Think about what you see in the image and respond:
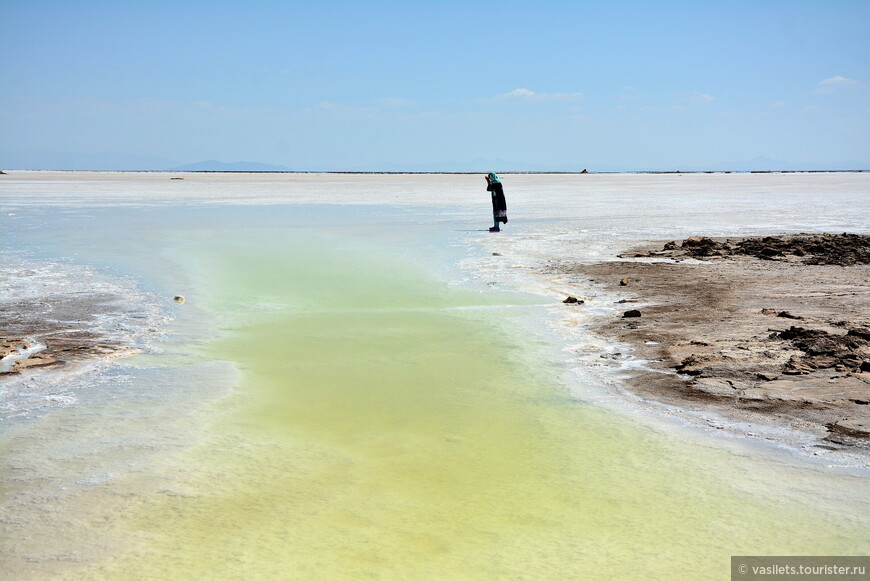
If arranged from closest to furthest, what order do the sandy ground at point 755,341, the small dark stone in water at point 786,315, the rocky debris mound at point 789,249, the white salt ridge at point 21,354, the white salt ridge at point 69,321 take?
the sandy ground at point 755,341
the white salt ridge at point 69,321
the white salt ridge at point 21,354
the small dark stone in water at point 786,315
the rocky debris mound at point 789,249

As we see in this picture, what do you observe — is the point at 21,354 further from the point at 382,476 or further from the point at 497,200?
the point at 497,200

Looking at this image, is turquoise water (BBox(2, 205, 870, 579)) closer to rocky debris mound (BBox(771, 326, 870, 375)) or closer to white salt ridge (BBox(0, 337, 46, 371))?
white salt ridge (BBox(0, 337, 46, 371))

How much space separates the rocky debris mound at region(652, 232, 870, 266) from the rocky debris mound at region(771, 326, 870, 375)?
21.1 feet

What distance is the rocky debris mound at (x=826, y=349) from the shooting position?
21.1 feet

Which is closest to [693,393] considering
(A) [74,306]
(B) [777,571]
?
(B) [777,571]

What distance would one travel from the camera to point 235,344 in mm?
7770

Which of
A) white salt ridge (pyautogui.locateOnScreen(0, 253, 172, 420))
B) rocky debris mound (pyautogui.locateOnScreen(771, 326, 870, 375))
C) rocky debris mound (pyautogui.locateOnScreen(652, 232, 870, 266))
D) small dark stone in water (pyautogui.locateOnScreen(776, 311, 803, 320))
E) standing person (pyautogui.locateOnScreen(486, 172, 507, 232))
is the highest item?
standing person (pyautogui.locateOnScreen(486, 172, 507, 232))

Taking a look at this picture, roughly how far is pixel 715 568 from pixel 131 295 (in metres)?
8.42

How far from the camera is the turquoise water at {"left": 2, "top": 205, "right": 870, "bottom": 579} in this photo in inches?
143

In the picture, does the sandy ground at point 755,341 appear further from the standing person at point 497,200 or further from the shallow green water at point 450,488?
the standing person at point 497,200

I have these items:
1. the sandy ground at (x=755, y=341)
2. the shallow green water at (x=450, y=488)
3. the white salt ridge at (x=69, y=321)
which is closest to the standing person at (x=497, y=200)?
the sandy ground at (x=755, y=341)

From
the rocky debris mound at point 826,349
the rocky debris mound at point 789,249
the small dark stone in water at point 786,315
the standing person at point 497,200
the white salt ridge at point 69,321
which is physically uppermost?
the standing person at point 497,200

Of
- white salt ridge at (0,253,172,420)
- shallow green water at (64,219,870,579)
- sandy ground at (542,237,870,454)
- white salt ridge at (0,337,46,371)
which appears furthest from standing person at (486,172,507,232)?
white salt ridge at (0,337,46,371)

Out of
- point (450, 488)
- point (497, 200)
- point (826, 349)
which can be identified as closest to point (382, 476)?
point (450, 488)
